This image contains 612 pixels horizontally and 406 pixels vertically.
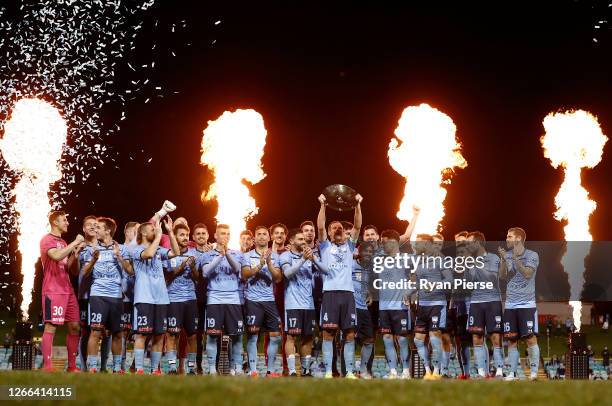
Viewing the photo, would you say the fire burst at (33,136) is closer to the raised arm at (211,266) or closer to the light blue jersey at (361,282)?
the raised arm at (211,266)

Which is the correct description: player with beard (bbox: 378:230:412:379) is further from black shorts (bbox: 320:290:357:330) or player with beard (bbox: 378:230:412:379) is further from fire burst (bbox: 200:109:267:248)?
fire burst (bbox: 200:109:267:248)

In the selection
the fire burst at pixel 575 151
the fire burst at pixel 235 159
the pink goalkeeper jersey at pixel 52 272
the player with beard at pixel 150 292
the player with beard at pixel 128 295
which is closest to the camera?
the pink goalkeeper jersey at pixel 52 272

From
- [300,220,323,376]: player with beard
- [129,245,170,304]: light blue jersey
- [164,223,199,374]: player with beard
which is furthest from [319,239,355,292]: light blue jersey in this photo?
[129,245,170,304]: light blue jersey

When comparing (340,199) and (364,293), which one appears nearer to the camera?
(340,199)

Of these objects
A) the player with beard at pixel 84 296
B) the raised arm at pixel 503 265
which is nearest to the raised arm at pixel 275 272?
the player with beard at pixel 84 296

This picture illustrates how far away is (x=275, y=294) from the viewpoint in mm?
18062

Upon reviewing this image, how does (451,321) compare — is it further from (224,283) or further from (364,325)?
(224,283)

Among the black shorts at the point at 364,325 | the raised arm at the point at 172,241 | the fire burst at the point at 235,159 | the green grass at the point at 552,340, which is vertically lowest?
the green grass at the point at 552,340

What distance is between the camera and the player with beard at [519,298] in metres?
16.8

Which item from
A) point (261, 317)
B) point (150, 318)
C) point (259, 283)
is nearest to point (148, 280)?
point (150, 318)

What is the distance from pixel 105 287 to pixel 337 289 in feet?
13.4

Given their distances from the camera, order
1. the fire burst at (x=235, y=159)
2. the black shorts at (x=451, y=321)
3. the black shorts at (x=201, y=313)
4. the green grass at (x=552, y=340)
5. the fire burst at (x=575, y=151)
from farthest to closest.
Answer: the green grass at (x=552, y=340)
the fire burst at (x=575, y=151)
the fire burst at (x=235, y=159)
the black shorts at (x=451, y=321)
the black shorts at (x=201, y=313)

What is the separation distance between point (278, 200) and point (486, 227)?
415 inches

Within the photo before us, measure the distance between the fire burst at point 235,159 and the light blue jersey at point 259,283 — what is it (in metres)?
7.84
